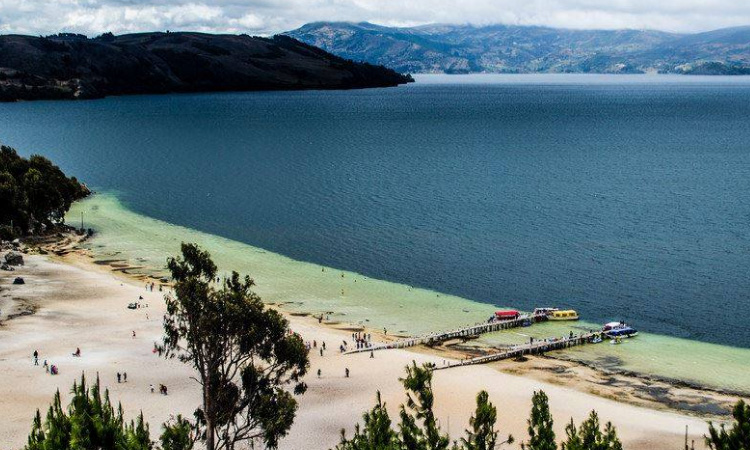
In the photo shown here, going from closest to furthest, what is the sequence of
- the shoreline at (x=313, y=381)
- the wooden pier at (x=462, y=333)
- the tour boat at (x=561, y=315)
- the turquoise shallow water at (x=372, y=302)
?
the shoreline at (x=313, y=381) < the turquoise shallow water at (x=372, y=302) < the wooden pier at (x=462, y=333) < the tour boat at (x=561, y=315)

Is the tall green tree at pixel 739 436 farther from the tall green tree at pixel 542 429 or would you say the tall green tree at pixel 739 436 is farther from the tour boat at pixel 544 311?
the tour boat at pixel 544 311

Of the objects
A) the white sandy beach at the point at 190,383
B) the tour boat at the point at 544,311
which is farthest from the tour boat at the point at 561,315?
the white sandy beach at the point at 190,383

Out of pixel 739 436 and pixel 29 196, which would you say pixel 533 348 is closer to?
pixel 739 436

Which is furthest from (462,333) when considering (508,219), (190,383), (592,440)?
(508,219)

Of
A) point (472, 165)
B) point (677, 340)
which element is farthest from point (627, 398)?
point (472, 165)

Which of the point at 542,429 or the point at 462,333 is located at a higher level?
the point at 542,429
